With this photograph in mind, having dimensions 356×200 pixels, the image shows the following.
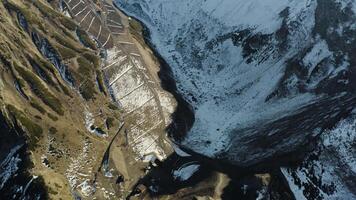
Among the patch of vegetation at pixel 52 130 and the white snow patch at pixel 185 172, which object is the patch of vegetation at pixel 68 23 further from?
the white snow patch at pixel 185 172

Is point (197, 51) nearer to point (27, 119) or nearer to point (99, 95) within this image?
point (99, 95)

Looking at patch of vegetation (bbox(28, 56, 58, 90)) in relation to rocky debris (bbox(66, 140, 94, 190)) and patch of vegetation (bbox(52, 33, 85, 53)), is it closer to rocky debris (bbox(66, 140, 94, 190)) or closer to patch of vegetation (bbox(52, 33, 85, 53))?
patch of vegetation (bbox(52, 33, 85, 53))

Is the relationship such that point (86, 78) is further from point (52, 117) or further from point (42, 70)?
point (52, 117)

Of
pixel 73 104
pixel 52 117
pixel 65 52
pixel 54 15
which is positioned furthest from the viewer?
pixel 54 15

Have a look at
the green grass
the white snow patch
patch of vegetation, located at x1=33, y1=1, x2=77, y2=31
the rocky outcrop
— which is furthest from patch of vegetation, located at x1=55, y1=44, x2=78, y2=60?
the white snow patch

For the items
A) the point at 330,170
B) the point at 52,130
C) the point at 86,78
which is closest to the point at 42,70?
the point at 86,78
